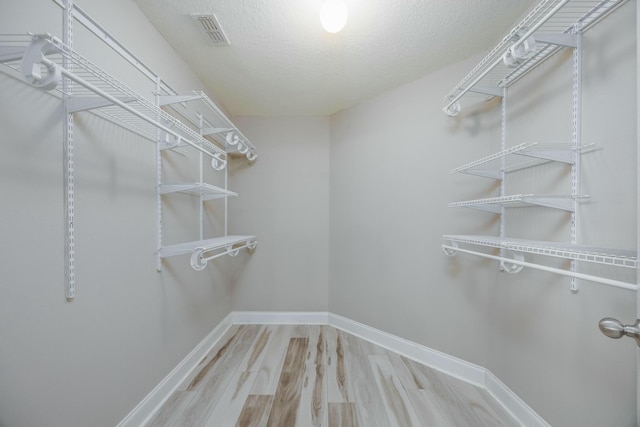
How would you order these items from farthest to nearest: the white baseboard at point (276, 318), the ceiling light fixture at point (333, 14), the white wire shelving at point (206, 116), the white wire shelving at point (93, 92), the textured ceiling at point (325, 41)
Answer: the white baseboard at point (276, 318), the white wire shelving at point (206, 116), the textured ceiling at point (325, 41), the ceiling light fixture at point (333, 14), the white wire shelving at point (93, 92)

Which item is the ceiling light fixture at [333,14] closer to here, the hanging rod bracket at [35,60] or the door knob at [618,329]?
the hanging rod bracket at [35,60]

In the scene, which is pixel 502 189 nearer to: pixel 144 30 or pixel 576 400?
pixel 576 400

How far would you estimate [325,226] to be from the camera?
99.2 inches

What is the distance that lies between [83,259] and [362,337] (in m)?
1.98

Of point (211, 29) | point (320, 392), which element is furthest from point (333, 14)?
point (320, 392)

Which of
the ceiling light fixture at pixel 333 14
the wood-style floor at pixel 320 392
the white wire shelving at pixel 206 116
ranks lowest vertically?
the wood-style floor at pixel 320 392

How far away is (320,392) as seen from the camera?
150cm

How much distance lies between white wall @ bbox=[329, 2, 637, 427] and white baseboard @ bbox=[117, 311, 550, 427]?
0.20 feet

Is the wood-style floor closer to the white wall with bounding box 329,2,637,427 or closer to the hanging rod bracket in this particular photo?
the white wall with bounding box 329,2,637,427

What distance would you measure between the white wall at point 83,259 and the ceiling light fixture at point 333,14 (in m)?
0.92

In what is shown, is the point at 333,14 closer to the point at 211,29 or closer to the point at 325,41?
the point at 325,41

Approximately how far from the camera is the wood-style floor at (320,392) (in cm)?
131

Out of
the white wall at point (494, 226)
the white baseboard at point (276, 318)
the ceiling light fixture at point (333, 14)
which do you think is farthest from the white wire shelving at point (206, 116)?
the white baseboard at point (276, 318)

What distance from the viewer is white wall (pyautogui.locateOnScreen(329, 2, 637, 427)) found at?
89 cm
